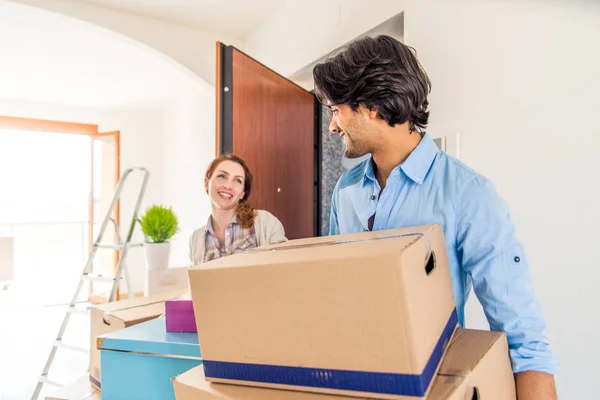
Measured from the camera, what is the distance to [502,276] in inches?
28.9

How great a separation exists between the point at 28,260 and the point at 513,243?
7143 mm

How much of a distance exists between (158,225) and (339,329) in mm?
3371

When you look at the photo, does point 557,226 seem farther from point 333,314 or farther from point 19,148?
point 19,148

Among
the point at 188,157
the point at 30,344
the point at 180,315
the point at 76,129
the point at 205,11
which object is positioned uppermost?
the point at 205,11

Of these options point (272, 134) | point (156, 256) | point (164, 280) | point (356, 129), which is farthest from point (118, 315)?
point (156, 256)

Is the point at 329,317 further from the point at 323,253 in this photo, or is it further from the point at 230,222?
the point at 230,222

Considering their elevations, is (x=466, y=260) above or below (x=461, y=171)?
below

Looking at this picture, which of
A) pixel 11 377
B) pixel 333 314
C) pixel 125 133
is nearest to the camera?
pixel 333 314

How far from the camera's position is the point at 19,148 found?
18.7 ft

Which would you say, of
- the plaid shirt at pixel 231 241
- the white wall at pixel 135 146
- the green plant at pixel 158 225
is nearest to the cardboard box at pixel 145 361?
the plaid shirt at pixel 231 241

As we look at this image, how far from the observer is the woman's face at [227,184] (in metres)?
1.89

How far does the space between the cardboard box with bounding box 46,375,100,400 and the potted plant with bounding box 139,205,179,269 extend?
2.06 metres

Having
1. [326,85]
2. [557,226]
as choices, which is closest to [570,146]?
[557,226]

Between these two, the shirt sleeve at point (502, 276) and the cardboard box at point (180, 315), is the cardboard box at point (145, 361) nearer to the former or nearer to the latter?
the cardboard box at point (180, 315)
